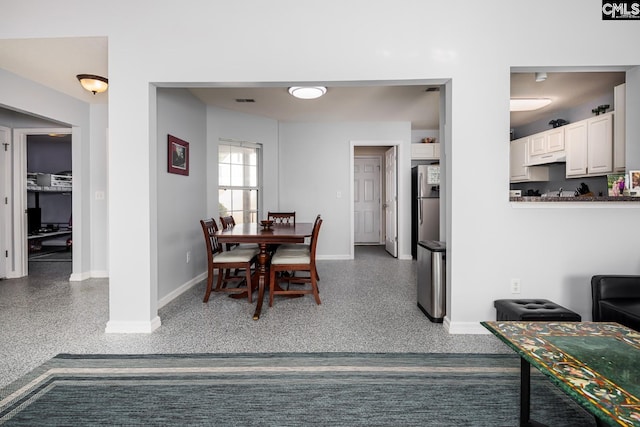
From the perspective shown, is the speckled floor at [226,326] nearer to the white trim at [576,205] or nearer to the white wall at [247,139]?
the white trim at [576,205]

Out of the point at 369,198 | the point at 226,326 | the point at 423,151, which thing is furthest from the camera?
the point at 369,198

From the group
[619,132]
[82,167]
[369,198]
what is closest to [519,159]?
[619,132]

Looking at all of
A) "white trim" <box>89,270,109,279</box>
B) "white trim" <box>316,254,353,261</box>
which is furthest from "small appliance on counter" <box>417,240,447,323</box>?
"white trim" <box>89,270,109,279</box>

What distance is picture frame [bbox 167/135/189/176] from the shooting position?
353 cm

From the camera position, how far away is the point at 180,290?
3789 millimetres

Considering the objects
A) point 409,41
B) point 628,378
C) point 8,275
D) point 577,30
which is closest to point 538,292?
point 628,378

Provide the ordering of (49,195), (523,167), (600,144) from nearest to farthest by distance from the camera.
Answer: (600,144)
(523,167)
(49,195)

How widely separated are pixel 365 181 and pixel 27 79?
250 inches

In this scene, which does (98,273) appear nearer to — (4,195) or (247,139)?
(4,195)

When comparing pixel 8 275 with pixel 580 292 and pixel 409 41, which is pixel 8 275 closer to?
pixel 409 41

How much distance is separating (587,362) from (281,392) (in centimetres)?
140

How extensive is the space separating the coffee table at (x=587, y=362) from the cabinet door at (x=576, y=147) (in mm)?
3776

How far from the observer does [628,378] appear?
3.56ft

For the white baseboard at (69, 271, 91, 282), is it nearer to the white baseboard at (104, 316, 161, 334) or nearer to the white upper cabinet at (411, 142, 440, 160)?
the white baseboard at (104, 316, 161, 334)
